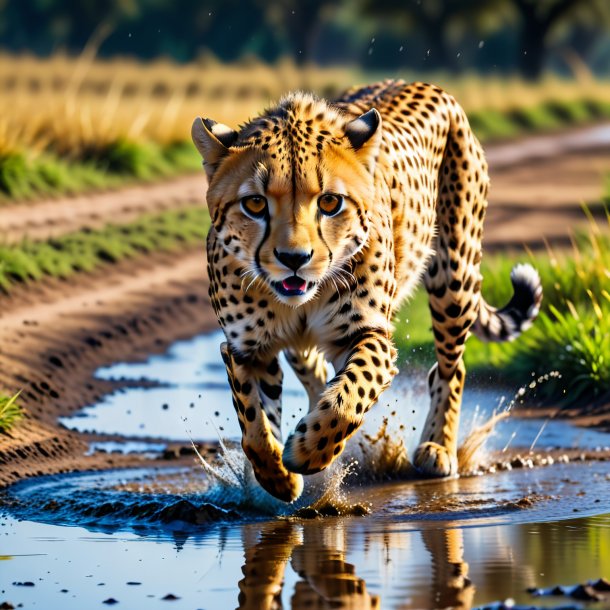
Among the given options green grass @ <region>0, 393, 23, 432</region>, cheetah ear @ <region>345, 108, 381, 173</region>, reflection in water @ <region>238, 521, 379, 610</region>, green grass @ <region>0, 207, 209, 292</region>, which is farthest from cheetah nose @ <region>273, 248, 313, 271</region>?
green grass @ <region>0, 207, 209, 292</region>

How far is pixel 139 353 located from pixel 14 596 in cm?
522

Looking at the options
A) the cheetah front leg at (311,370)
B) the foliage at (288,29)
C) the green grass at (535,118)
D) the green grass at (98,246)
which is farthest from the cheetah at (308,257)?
the foliage at (288,29)

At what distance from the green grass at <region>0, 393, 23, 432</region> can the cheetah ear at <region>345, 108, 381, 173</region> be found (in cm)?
223

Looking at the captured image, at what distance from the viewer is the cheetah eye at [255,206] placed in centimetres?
522

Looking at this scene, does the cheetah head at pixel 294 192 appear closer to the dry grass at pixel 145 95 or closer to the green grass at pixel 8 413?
the green grass at pixel 8 413

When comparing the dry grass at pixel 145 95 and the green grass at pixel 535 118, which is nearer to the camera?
the dry grass at pixel 145 95

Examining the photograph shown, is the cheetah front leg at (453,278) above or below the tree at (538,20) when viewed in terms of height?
below

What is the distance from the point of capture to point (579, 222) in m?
15.7

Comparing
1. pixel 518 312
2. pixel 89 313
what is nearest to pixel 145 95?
pixel 89 313

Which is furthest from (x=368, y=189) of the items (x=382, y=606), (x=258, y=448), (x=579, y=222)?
(x=579, y=222)

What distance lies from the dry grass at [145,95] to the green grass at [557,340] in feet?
17.5

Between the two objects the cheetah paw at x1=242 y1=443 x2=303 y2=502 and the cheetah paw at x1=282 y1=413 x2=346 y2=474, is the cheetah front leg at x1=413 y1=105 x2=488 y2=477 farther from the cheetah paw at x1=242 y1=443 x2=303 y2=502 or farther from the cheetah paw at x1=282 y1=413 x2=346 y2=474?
the cheetah paw at x1=282 y1=413 x2=346 y2=474

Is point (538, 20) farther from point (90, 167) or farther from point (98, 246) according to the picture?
point (98, 246)

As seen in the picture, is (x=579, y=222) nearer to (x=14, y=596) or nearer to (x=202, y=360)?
(x=202, y=360)
